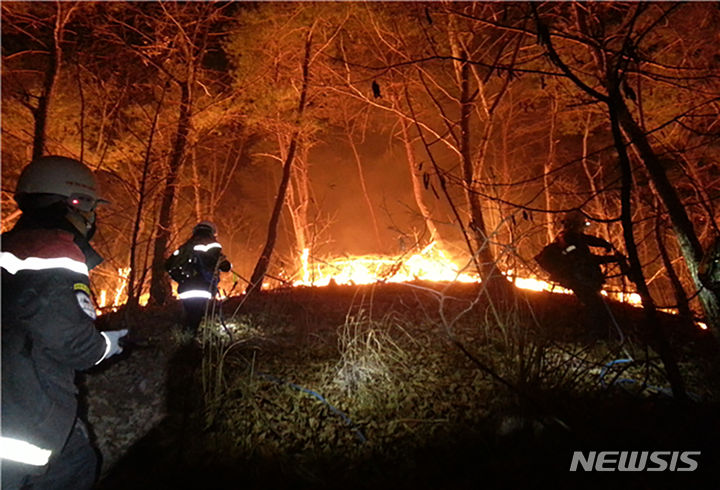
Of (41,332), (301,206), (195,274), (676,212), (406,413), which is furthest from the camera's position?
(301,206)

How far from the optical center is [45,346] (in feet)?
6.34

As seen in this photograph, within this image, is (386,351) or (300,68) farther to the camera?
(300,68)

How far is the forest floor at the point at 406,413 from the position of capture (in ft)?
8.59

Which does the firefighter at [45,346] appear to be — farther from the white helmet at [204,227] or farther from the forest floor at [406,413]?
the white helmet at [204,227]

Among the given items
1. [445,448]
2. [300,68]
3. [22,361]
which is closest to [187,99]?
[300,68]

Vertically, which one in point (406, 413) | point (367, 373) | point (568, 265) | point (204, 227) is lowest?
point (406, 413)

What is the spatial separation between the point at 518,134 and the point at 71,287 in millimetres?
18830

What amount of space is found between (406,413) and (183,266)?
4.22 metres

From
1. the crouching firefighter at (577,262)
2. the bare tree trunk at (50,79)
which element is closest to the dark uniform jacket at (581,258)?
the crouching firefighter at (577,262)

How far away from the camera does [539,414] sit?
9.07 ft

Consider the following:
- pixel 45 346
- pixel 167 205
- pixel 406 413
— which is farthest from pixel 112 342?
pixel 167 205

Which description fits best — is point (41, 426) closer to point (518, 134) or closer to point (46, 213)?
point (46, 213)

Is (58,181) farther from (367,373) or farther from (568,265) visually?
(568,265)

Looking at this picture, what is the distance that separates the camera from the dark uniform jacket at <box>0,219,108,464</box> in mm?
1862
